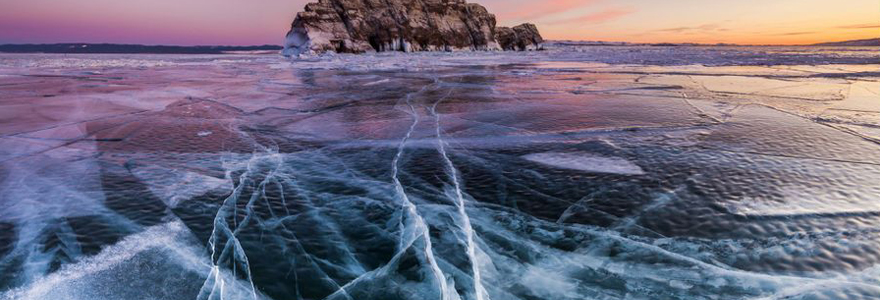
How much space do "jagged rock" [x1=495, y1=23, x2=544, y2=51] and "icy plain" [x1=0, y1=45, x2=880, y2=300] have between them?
5276 cm

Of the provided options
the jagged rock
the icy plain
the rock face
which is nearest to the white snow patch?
the icy plain

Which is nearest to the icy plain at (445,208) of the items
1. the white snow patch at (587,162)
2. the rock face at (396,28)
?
the white snow patch at (587,162)

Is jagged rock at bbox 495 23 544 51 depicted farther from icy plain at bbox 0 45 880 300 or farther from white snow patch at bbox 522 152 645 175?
white snow patch at bbox 522 152 645 175

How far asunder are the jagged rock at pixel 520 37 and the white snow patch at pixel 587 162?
5380cm

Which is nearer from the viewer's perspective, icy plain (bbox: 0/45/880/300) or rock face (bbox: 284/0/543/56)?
icy plain (bbox: 0/45/880/300)

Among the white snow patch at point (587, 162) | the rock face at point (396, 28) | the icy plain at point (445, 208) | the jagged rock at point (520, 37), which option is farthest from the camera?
the jagged rock at point (520, 37)

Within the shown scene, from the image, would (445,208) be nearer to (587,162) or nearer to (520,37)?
(587,162)

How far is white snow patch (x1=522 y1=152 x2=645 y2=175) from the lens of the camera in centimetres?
287

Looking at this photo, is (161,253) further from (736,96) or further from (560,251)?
(736,96)

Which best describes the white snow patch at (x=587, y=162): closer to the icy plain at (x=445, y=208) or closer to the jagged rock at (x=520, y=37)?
the icy plain at (x=445, y=208)

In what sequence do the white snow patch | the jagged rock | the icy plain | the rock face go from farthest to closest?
the jagged rock
the rock face
the white snow patch
the icy plain

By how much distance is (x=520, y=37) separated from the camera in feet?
181

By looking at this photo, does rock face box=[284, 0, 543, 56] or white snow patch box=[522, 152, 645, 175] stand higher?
rock face box=[284, 0, 543, 56]

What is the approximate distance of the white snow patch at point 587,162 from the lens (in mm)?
2873
